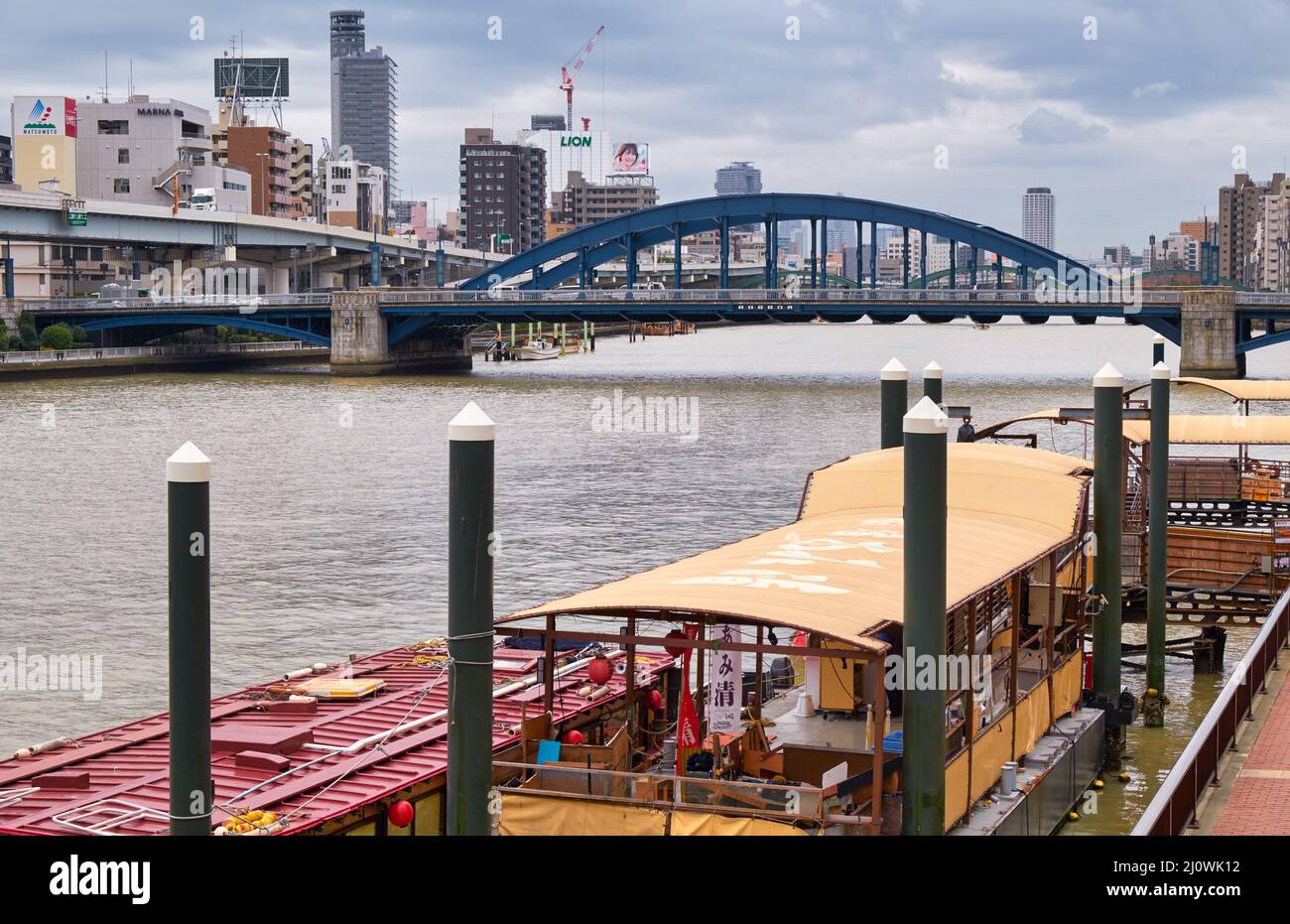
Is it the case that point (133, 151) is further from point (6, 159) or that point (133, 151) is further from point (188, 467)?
point (188, 467)

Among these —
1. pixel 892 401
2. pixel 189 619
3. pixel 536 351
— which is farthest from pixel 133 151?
pixel 189 619

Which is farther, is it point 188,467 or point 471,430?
point 471,430

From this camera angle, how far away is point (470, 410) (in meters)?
12.7

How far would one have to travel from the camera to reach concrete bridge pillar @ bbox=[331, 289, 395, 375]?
98562mm

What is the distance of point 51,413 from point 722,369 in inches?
1990

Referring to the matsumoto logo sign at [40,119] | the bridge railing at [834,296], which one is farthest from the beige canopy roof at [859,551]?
the matsumoto logo sign at [40,119]

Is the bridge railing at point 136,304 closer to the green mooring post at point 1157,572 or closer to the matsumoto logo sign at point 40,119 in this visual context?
the matsumoto logo sign at point 40,119

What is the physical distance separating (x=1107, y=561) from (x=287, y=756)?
390 inches

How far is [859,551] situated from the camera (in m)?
16.3

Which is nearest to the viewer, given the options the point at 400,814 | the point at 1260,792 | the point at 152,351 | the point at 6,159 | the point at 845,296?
the point at 400,814

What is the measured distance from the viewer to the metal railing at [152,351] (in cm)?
8981

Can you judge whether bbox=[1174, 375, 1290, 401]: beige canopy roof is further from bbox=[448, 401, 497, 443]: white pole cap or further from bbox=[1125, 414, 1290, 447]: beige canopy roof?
bbox=[448, 401, 497, 443]: white pole cap

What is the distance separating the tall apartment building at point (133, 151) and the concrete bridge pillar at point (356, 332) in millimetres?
59015

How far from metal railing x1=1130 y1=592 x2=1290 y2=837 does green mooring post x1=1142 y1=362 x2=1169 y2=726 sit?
5.93 ft
